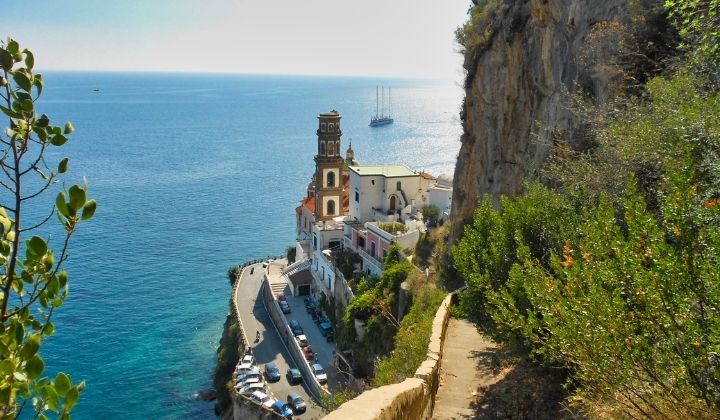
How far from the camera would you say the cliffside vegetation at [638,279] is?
485 centimetres

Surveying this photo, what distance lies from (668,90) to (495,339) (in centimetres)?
526

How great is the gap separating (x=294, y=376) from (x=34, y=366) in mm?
28342

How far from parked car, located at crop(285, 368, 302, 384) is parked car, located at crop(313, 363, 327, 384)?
102cm

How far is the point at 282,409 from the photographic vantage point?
26.1 meters

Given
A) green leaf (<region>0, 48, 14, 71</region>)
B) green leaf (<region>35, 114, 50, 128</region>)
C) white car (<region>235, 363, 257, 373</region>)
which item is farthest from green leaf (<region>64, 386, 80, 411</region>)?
white car (<region>235, 363, 257, 373</region>)

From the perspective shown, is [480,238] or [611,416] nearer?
[611,416]

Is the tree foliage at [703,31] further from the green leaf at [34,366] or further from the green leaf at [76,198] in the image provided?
the green leaf at [34,366]

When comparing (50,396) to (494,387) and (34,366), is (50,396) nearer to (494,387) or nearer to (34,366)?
(34,366)

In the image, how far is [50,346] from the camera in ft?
122

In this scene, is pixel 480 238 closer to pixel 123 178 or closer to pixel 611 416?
pixel 611 416

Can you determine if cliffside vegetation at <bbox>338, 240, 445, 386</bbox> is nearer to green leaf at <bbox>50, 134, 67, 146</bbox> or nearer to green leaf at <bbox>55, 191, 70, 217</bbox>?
green leaf at <bbox>50, 134, 67, 146</bbox>

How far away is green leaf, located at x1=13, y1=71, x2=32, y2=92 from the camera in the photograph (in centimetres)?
344

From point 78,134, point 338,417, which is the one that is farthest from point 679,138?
point 78,134

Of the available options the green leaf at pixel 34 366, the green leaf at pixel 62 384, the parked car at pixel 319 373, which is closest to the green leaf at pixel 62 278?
the green leaf at pixel 34 366
